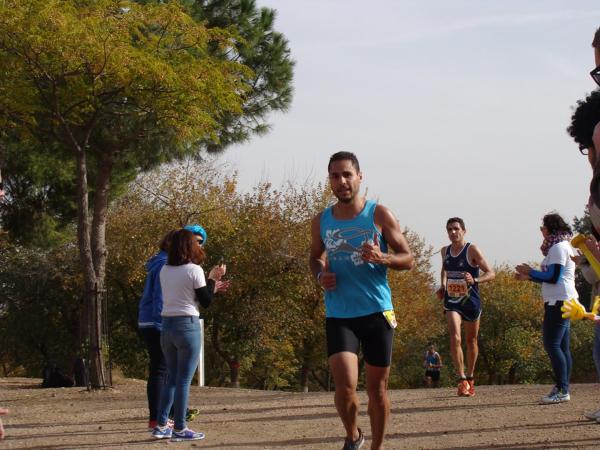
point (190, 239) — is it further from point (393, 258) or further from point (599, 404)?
point (599, 404)

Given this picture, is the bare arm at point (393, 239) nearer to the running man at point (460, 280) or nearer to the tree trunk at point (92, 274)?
Answer: the running man at point (460, 280)

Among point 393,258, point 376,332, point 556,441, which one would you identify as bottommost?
point 556,441

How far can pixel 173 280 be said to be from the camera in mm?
8688

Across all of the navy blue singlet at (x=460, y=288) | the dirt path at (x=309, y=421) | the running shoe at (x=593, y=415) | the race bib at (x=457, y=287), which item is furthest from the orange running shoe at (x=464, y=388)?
the running shoe at (x=593, y=415)

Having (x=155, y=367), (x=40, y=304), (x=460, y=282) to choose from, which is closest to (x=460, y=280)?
(x=460, y=282)

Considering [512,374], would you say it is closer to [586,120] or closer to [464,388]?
[464,388]

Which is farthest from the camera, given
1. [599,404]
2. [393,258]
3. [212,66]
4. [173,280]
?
[212,66]

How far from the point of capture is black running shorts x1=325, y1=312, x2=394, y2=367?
259 inches

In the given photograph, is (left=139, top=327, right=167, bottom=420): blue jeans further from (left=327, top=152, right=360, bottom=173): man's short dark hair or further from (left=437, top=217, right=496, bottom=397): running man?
(left=437, top=217, right=496, bottom=397): running man

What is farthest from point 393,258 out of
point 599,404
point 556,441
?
point 599,404

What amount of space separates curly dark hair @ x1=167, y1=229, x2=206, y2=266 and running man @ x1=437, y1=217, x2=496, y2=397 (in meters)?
4.46

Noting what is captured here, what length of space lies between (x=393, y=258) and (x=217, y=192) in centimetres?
3927

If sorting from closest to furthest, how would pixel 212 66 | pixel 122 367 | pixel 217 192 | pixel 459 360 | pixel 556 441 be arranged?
Answer: pixel 556 441, pixel 459 360, pixel 212 66, pixel 122 367, pixel 217 192

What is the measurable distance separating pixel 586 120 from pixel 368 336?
3299 mm
